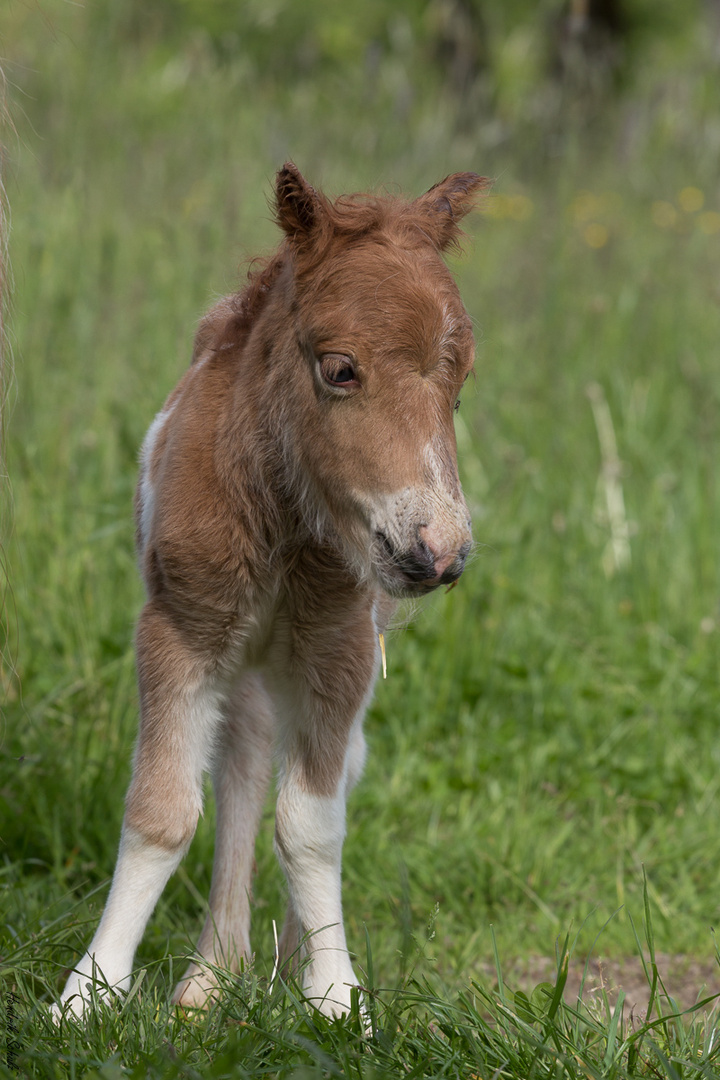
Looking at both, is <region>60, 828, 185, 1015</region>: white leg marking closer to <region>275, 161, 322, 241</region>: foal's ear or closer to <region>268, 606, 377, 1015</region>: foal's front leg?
<region>268, 606, 377, 1015</region>: foal's front leg

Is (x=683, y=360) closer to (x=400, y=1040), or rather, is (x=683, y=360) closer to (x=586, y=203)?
(x=586, y=203)

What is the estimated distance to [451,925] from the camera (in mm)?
3391

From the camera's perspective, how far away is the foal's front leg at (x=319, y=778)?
2.55 m

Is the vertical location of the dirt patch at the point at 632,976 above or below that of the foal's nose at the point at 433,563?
below

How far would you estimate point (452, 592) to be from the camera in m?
4.62

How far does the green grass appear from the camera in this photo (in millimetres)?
Answer: 2393

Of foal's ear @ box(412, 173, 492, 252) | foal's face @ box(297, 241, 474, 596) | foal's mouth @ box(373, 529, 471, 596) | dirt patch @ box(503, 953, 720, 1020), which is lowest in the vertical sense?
dirt patch @ box(503, 953, 720, 1020)

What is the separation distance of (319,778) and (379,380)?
0.98m

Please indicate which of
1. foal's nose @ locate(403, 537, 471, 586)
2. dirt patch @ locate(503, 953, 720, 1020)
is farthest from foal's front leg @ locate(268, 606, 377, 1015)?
dirt patch @ locate(503, 953, 720, 1020)

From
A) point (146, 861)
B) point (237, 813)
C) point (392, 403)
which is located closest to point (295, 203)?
point (392, 403)

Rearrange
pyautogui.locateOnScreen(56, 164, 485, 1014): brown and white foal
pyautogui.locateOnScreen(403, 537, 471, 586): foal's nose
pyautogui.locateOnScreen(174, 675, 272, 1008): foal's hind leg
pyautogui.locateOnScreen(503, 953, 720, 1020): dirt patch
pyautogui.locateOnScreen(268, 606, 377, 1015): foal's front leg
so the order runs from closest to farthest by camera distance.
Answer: pyautogui.locateOnScreen(403, 537, 471, 586): foal's nose → pyautogui.locateOnScreen(56, 164, 485, 1014): brown and white foal → pyautogui.locateOnScreen(268, 606, 377, 1015): foal's front leg → pyautogui.locateOnScreen(174, 675, 272, 1008): foal's hind leg → pyautogui.locateOnScreen(503, 953, 720, 1020): dirt patch

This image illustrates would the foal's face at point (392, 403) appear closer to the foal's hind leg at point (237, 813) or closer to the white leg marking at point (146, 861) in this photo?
the white leg marking at point (146, 861)

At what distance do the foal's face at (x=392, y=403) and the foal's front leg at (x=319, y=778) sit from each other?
386 mm

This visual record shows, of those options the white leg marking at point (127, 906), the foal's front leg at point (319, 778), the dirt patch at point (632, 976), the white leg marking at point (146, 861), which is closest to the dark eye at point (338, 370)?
the foal's front leg at point (319, 778)
